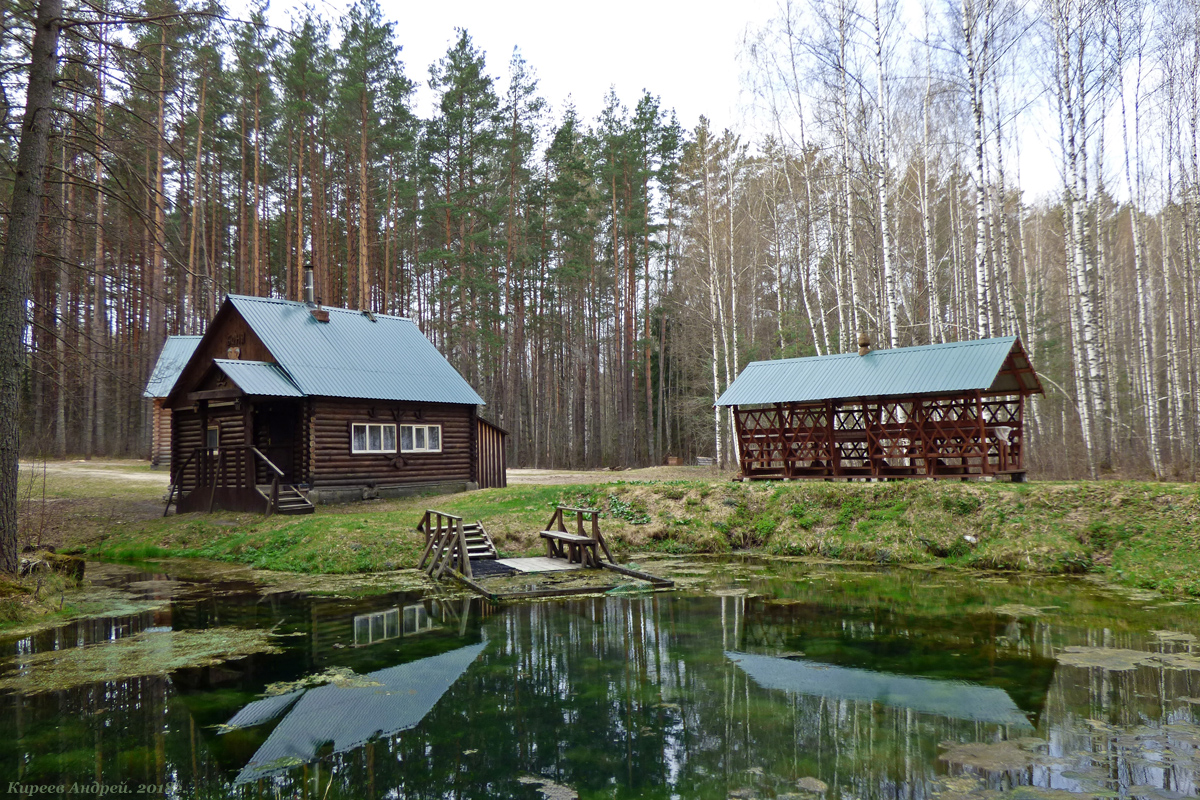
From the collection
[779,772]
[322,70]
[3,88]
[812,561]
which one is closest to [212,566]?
[3,88]

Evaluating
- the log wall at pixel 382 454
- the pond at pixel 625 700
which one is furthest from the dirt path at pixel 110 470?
the pond at pixel 625 700

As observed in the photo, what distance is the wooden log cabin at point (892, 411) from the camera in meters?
17.2

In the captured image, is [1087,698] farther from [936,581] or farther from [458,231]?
[458,231]

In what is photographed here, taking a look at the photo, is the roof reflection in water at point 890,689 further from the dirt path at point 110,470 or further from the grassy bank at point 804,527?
the dirt path at point 110,470

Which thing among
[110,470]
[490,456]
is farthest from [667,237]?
[110,470]

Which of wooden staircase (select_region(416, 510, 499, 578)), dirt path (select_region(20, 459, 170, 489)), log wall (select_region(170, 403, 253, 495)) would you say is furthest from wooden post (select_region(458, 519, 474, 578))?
dirt path (select_region(20, 459, 170, 489))

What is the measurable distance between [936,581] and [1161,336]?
106ft

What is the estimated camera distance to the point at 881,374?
61.1ft

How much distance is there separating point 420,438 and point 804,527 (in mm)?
12752

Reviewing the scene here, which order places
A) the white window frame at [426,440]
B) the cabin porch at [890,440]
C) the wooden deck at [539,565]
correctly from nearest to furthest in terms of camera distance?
the wooden deck at [539,565]
the cabin porch at [890,440]
the white window frame at [426,440]

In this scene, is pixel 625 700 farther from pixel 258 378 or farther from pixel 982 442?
pixel 258 378

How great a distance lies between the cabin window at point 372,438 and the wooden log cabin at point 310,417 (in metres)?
0.03

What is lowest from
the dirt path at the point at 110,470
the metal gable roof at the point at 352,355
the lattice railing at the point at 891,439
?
the dirt path at the point at 110,470

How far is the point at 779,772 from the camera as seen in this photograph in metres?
5.21
